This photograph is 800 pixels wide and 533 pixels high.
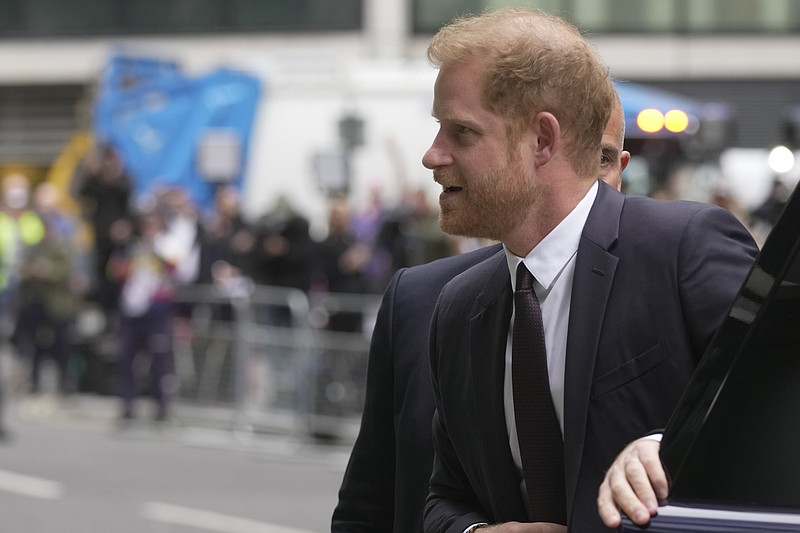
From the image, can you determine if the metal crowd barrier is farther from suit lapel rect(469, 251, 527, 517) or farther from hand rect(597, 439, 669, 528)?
hand rect(597, 439, 669, 528)

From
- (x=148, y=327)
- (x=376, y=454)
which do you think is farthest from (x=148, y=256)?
(x=376, y=454)

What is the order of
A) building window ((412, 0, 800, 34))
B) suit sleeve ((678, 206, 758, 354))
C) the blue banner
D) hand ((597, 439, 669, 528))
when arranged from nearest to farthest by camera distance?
hand ((597, 439, 669, 528)) < suit sleeve ((678, 206, 758, 354)) < the blue banner < building window ((412, 0, 800, 34))

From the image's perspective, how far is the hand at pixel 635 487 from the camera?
2211mm

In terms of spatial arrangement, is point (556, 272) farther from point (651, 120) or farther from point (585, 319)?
point (651, 120)

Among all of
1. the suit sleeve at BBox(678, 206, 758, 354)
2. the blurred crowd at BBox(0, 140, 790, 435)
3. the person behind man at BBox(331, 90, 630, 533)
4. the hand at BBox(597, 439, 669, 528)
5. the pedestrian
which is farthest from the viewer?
the blurred crowd at BBox(0, 140, 790, 435)

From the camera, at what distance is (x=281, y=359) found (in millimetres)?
14312

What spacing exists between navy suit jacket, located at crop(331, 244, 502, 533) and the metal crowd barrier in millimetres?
9956

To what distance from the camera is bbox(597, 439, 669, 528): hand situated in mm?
2211

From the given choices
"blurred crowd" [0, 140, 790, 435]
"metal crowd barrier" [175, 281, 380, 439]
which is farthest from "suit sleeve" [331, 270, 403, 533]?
"blurred crowd" [0, 140, 790, 435]

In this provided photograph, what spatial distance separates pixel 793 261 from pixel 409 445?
139 cm

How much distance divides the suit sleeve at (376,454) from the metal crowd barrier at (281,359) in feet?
32.6

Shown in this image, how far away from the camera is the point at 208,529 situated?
10438 millimetres

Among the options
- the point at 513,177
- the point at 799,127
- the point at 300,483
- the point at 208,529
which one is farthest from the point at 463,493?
the point at 799,127

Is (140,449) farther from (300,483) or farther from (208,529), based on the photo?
(208,529)
